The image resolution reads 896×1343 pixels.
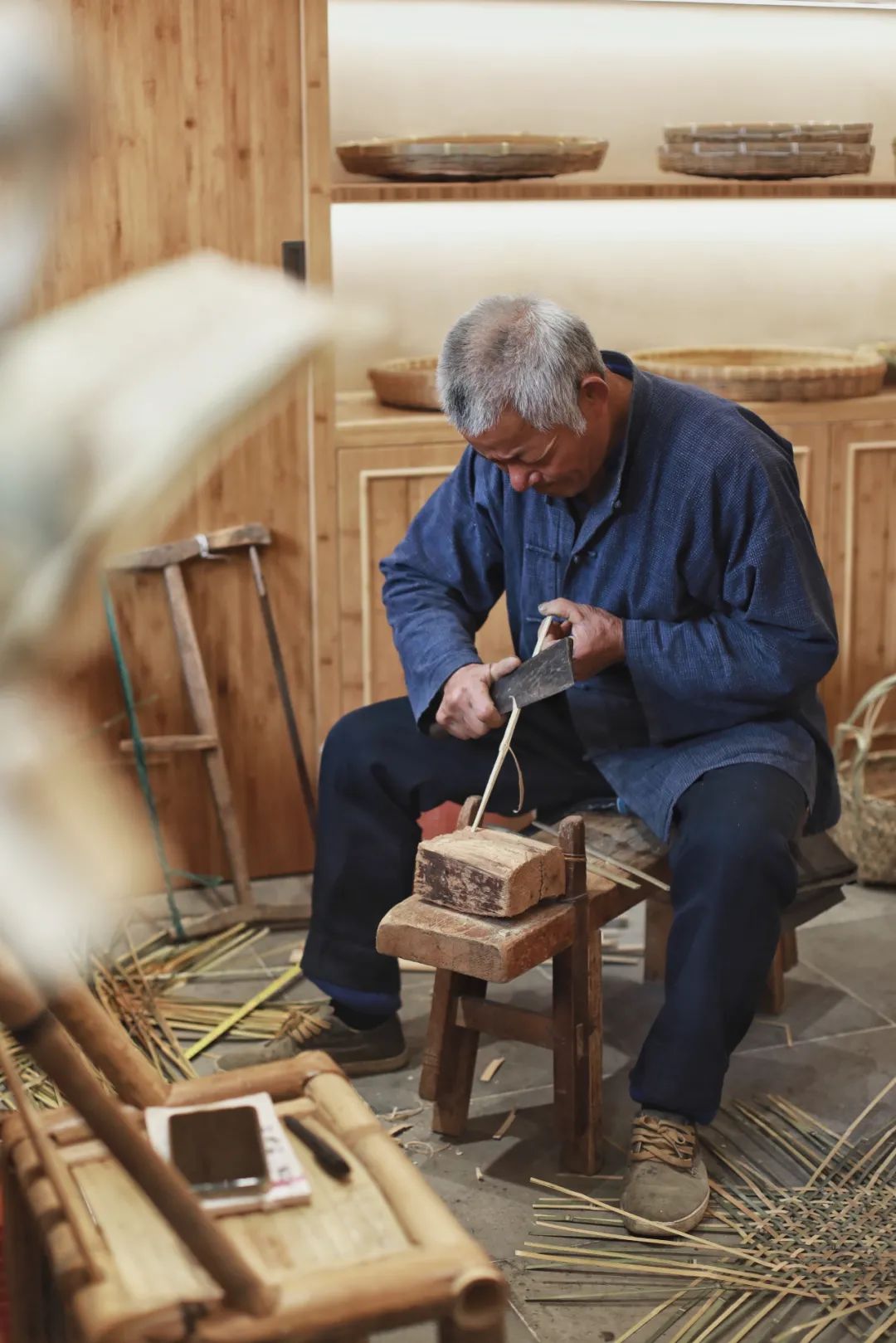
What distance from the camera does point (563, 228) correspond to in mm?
4219

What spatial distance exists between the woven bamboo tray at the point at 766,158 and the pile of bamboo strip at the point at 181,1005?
7.00 feet

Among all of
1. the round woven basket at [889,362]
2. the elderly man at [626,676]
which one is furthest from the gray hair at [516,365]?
the round woven basket at [889,362]

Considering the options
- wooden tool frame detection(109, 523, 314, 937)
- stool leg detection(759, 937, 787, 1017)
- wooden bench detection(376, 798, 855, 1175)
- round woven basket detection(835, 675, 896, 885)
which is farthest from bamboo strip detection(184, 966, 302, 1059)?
round woven basket detection(835, 675, 896, 885)

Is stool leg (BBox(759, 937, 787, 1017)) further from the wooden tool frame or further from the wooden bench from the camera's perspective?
the wooden tool frame

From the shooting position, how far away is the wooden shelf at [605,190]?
3461mm

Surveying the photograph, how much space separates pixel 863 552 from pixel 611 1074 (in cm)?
173

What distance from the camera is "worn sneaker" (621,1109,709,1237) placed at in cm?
232

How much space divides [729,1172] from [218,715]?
164cm

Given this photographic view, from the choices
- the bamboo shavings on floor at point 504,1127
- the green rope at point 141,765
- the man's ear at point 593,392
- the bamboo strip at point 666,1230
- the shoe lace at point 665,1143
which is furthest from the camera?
the green rope at point 141,765

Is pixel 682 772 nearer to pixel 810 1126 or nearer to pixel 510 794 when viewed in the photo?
pixel 510 794

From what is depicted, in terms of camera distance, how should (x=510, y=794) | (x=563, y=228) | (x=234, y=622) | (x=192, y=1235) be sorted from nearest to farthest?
(x=192, y=1235) → (x=510, y=794) → (x=234, y=622) → (x=563, y=228)

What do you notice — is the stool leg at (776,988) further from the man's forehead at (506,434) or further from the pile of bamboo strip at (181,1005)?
the man's forehead at (506,434)

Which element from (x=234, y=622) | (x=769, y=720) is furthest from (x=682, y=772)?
(x=234, y=622)

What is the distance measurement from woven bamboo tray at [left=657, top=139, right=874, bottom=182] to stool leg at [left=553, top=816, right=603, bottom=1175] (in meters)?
2.05
